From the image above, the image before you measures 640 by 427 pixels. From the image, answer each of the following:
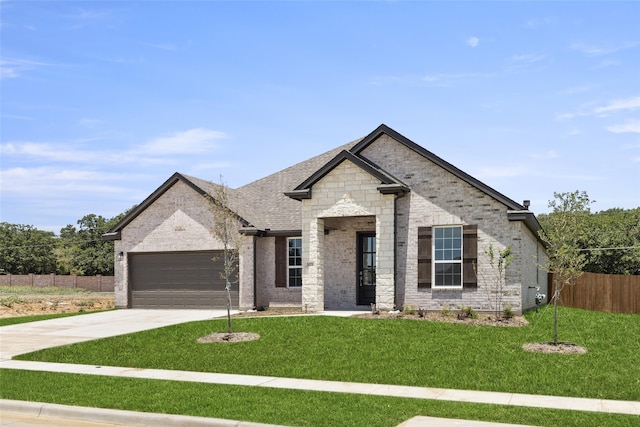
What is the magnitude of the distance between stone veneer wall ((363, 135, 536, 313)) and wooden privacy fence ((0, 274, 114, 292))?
41443mm

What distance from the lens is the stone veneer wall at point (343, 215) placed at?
75.0 feet

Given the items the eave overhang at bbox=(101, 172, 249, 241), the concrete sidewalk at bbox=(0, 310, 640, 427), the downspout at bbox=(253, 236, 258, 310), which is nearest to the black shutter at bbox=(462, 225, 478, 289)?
the concrete sidewalk at bbox=(0, 310, 640, 427)

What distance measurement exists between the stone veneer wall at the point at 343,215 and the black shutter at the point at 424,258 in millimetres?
1038

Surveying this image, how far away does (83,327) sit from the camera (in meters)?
22.1

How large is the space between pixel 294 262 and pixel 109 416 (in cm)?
1632

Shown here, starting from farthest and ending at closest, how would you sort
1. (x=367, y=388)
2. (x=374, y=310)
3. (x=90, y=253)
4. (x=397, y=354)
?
(x=90, y=253)
(x=374, y=310)
(x=397, y=354)
(x=367, y=388)

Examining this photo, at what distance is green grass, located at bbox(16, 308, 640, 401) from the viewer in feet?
42.2

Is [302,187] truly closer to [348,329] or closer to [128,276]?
[348,329]

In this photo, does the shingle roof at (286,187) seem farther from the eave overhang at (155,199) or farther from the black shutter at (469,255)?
the black shutter at (469,255)

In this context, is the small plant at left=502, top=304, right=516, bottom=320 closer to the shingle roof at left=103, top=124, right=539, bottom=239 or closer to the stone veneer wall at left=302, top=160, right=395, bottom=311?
the shingle roof at left=103, top=124, right=539, bottom=239

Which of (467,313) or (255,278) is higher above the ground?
(255,278)

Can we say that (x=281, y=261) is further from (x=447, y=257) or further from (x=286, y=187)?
(x=447, y=257)

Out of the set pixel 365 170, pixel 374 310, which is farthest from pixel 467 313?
pixel 365 170

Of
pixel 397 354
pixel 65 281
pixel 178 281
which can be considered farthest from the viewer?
pixel 65 281
